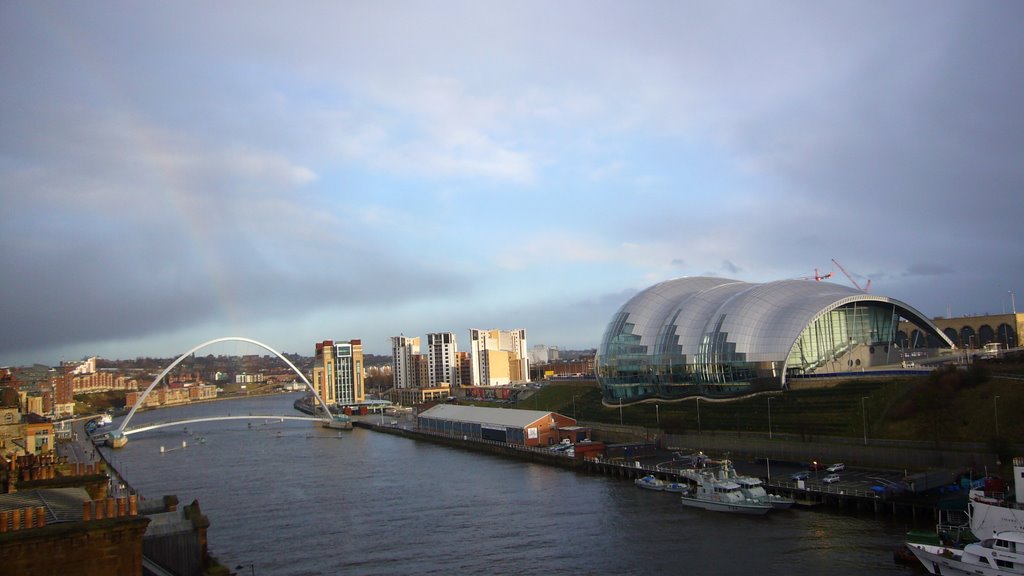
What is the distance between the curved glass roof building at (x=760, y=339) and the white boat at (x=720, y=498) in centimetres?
1530

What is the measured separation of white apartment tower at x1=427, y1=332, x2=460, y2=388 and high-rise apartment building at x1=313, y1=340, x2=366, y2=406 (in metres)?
10.6

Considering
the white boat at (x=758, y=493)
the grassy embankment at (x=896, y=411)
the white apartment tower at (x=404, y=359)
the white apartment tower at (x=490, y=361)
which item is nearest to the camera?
the white boat at (x=758, y=493)

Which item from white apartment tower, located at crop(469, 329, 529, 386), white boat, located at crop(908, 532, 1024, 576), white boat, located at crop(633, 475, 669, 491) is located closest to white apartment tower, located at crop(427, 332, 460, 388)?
white apartment tower, located at crop(469, 329, 529, 386)

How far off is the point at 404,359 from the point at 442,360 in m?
11.7

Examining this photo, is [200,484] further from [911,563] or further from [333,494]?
[911,563]

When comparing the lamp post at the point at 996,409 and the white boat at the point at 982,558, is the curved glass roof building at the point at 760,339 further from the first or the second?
the white boat at the point at 982,558

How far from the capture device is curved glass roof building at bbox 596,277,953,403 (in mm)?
40031

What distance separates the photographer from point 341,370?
105000 mm

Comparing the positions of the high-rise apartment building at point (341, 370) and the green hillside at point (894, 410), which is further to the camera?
the high-rise apartment building at point (341, 370)

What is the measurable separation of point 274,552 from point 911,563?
1753cm

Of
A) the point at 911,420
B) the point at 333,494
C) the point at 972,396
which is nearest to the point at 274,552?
the point at 333,494

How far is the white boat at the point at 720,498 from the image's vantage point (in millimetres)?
23766

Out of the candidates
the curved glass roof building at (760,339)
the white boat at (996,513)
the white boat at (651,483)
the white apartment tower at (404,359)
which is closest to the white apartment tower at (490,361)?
the white apartment tower at (404,359)

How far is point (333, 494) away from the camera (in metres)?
31.3
